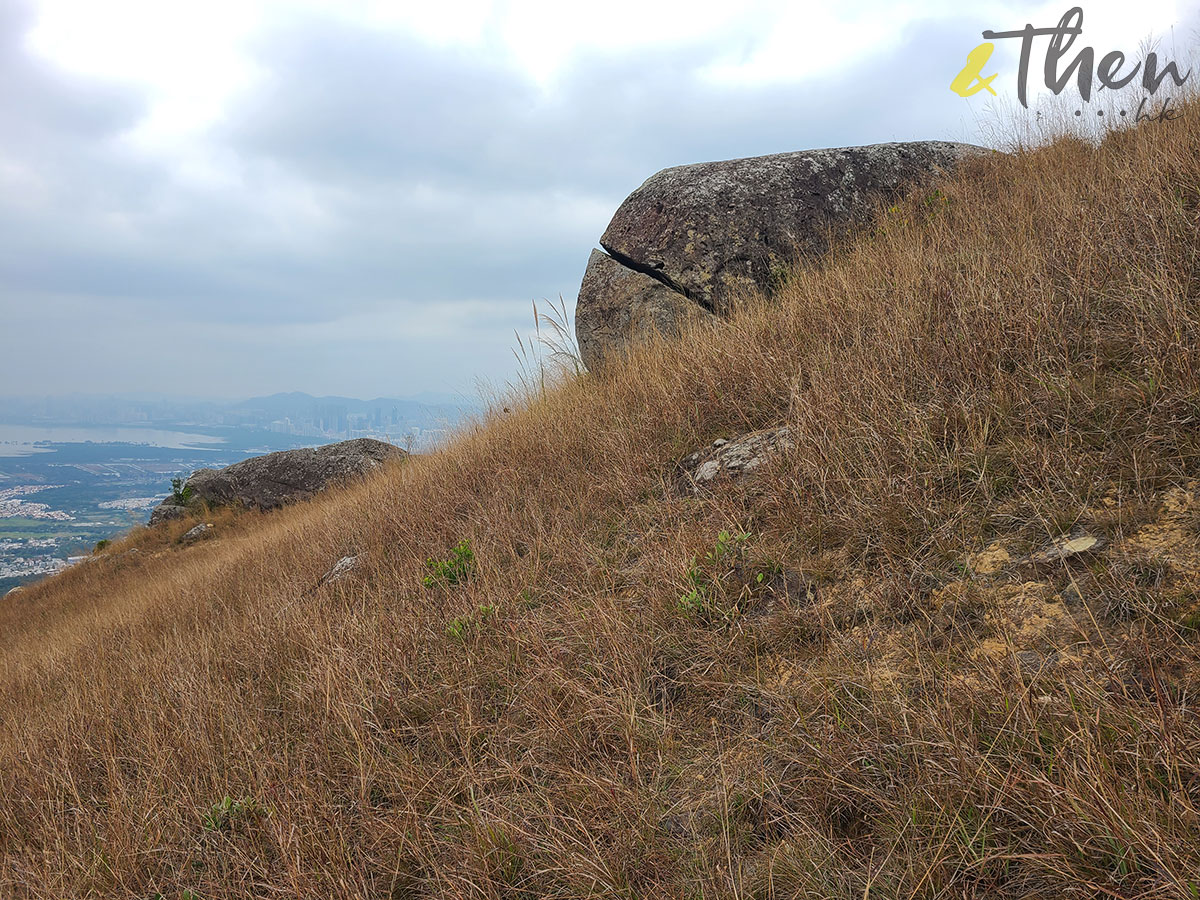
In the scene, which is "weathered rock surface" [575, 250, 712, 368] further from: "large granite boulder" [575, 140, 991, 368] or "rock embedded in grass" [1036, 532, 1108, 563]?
"rock embedded in grass" [1036, 532, 1108, 563]

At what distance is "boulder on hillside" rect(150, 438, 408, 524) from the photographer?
12641 mm

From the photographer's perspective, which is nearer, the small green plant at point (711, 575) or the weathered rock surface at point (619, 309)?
the small green plant at point (711, 575)

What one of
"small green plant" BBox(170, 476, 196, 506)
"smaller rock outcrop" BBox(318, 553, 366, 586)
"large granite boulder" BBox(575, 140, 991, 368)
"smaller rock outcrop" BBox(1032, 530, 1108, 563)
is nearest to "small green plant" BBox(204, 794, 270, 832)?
"smaller rock outcrop" BBox(318, 553, 366, 586)

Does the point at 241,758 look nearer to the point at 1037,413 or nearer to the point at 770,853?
the point at 770,853

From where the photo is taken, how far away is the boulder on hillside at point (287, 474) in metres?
12.6

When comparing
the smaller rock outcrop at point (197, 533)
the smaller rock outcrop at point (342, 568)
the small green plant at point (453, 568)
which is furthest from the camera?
the smaller rock outcrop at point (197, 533)

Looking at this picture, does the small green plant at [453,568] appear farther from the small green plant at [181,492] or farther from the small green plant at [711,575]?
the small green plant at [181,492]

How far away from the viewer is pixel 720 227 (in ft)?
21.4

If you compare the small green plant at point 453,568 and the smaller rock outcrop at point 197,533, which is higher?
the small green plant at point 453,568

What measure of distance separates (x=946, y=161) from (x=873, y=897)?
27.5 ft

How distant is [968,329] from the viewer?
3.11 metres

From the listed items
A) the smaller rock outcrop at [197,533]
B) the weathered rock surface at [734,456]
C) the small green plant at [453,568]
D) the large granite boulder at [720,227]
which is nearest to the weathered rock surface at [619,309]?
the large granite boulder at [720,227]

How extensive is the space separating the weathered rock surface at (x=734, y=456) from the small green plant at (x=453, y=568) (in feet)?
4.63

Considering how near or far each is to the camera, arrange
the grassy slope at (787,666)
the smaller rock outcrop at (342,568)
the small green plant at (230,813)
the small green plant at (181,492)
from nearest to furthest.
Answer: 1. the grassy slope at (787,666)
2. the small green plant at (230,813)
3. the smaller rock outcrop at (342,568)
4. the small green plant at (181,492)
